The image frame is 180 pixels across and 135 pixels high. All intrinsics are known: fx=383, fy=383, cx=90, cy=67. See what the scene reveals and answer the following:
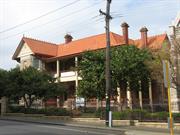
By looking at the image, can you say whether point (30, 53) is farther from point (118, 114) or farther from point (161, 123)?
point (161, 123)

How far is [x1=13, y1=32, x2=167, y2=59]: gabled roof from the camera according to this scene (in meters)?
44.8

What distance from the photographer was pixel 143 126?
26.9 m

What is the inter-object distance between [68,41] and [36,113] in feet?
56.1

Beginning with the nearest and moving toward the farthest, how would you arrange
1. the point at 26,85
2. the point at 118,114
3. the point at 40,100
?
the point at 118,114 < the point at 26,85 < the point at 40,100

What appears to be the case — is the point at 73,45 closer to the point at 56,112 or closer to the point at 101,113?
the point at 56,112

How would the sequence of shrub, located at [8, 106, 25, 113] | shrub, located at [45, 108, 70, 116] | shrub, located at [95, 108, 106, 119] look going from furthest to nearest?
shrub, located at [8, 106, 25, 113]
shrub, located at [45, 108, 70, 116]
shrub, located at [95, 108, 106, 119]

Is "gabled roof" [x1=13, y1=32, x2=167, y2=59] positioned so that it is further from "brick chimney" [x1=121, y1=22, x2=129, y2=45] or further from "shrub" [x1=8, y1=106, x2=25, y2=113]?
"shrub" [x1=8, y1=106, x2=25, y2=113]

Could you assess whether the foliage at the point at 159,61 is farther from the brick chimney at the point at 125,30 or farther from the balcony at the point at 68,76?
the balcony at the point at 68,76

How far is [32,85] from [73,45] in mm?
13368

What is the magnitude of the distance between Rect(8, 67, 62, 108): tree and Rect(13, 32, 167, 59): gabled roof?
22.0 ft

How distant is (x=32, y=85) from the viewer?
38.7 m

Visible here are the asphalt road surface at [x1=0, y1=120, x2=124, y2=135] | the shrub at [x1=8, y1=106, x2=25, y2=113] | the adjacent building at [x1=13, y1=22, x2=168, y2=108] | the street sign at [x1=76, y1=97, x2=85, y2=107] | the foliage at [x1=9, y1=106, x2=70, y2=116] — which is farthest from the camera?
the adjacent building at [x1=13, y1=22, x2=168, y2=108]

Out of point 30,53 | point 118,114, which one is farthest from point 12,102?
point 118,114

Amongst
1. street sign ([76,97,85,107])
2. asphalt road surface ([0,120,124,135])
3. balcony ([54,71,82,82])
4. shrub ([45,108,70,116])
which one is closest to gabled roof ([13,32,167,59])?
balcony ([54,71,82,82])
